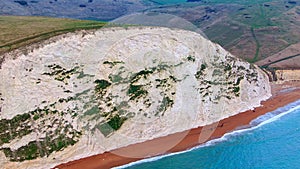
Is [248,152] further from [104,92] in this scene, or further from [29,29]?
[29,29]

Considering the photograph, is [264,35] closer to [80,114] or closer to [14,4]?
[80,114]

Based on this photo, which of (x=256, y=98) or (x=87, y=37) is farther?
(x=256, y=98)

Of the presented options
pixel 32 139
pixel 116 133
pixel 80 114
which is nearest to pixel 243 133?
pixel 116 133

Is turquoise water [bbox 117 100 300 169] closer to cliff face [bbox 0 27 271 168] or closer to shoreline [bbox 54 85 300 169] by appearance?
shoreline [bbox 54 85 300 169]

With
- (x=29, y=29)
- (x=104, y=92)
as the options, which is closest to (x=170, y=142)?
(x=104, y=92)

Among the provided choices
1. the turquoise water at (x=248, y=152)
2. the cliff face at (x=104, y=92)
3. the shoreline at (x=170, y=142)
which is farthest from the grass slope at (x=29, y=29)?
the turquoise water at (x=248, y=152)

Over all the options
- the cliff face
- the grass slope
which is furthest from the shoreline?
the grass slope
